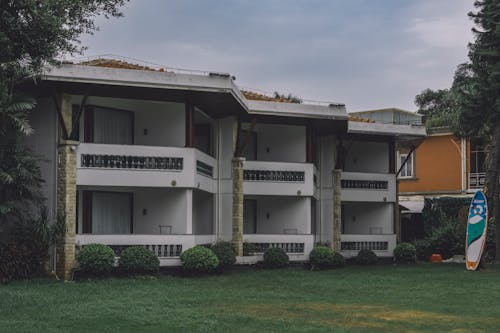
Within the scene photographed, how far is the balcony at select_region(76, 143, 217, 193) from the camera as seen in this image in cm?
2791

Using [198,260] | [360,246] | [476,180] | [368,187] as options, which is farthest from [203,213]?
[476,180]

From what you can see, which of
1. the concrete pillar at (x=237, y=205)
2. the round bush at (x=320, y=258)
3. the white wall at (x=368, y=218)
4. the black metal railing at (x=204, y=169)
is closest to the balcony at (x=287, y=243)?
the round bush at (x=320, y=258)

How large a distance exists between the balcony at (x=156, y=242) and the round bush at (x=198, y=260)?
0.45 m

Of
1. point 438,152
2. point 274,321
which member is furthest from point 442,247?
point 274,321

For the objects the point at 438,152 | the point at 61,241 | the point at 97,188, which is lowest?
the point at 61,241

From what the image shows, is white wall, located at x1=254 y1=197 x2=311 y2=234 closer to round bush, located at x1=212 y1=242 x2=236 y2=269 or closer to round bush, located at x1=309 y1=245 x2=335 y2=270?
round bush, located at x1=309 y1=245 x2=335 y2=270

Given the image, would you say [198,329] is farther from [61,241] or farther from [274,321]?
[61,241]

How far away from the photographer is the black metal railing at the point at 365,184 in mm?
40031

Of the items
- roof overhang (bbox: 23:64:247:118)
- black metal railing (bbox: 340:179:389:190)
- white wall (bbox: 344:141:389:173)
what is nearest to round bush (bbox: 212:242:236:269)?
roof overhang (bbox: 23:64:247:118)

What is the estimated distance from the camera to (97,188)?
2938 cm

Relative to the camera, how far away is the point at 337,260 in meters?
34.7

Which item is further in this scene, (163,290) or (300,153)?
(300,153)

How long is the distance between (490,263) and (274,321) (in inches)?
855

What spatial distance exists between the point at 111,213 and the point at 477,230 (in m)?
14.2
